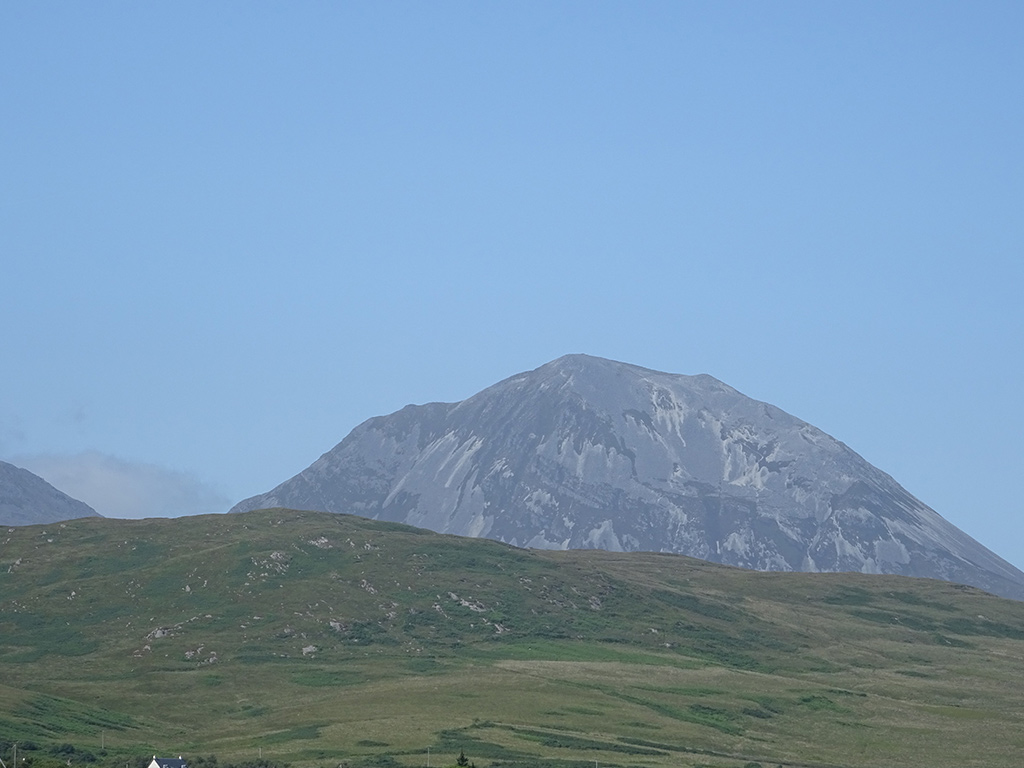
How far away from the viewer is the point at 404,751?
6934 inches

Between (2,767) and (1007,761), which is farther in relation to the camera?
(1007,761)

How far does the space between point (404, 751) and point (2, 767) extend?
178ft

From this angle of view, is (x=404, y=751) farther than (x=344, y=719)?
No

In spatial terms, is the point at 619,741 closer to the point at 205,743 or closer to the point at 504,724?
the point at 504,724

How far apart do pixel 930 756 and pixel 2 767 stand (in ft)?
400

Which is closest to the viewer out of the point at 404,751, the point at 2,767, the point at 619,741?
the point at 2,767

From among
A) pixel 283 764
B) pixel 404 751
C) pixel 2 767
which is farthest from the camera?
pixel 404 751

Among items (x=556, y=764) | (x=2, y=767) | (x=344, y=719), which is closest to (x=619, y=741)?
(x=556, y=764)

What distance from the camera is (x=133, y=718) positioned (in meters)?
197

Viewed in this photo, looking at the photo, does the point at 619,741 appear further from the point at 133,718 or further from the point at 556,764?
the point at 133,718

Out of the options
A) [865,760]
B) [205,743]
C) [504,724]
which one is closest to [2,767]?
[205,743]

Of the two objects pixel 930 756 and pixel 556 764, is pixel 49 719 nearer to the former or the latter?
pixel 556 764

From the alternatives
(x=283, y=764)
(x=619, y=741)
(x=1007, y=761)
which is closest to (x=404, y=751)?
(x=283, y=764)

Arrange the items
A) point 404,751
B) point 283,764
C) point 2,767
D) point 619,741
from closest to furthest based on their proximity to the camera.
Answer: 1. point 2,767
2. point 283,764
3. point 404,751
4. point 619,741
